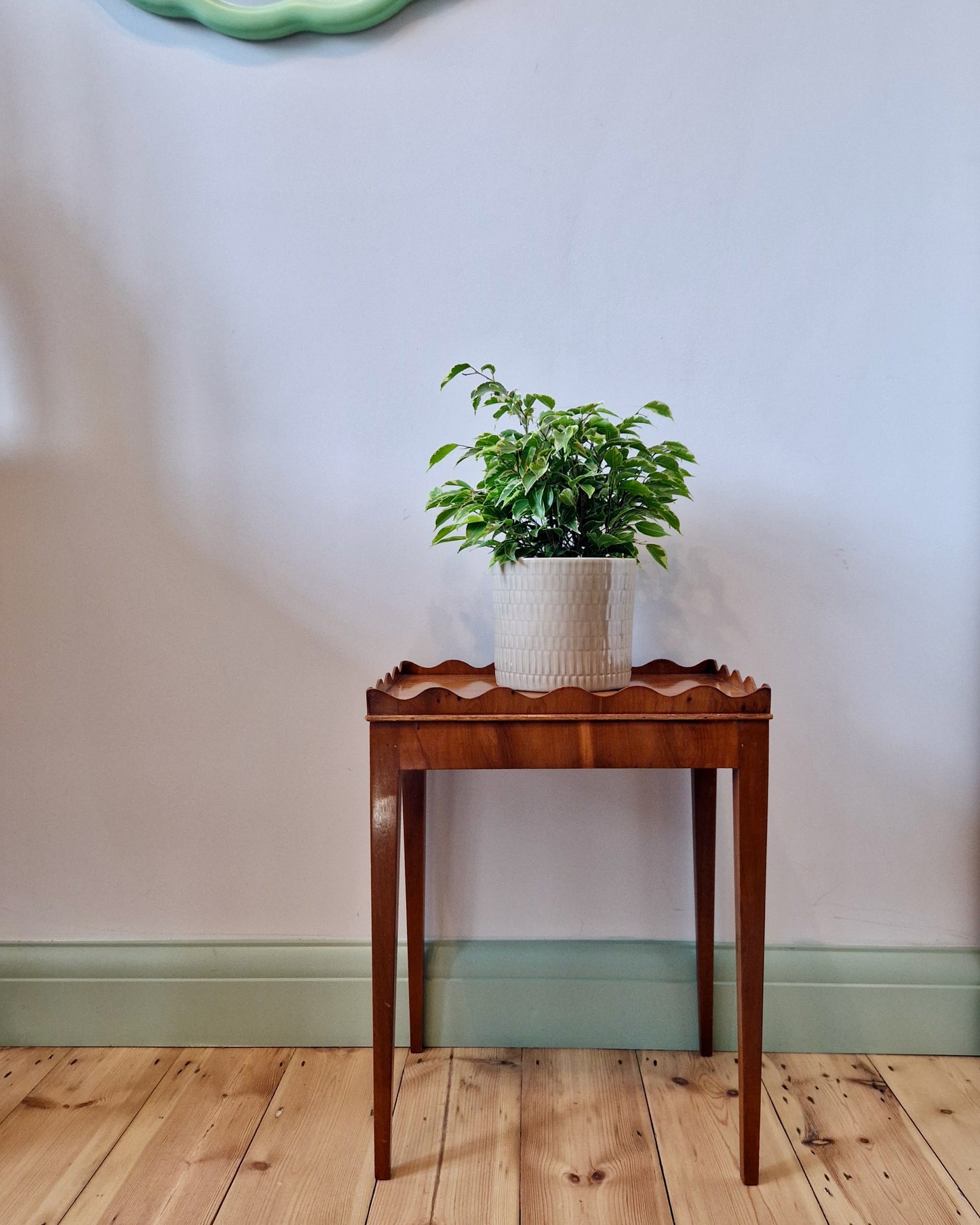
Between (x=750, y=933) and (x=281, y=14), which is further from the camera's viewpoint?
(x=281, y=14)

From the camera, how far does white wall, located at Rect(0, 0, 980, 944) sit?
1240 mm

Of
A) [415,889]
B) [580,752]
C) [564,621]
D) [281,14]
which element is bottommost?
[415,889]

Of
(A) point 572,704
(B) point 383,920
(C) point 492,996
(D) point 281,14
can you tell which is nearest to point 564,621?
(A) point 572,704

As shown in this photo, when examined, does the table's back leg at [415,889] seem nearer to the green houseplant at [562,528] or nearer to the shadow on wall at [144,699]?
the shadow on wall at [144,699]

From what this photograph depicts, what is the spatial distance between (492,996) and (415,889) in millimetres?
215

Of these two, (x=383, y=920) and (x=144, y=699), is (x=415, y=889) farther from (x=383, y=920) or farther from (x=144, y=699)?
(x=144, y=699)

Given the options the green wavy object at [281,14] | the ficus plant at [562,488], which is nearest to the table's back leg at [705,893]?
the ficus plant at [562,488]

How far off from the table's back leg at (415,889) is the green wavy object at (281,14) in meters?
1.10

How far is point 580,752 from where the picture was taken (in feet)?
3.19

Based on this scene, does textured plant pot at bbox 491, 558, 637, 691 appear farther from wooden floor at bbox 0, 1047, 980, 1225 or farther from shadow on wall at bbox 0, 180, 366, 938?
wooden floor at bbox 0, 1047, 980, 1225

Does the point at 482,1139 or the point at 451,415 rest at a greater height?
the point at 451,415

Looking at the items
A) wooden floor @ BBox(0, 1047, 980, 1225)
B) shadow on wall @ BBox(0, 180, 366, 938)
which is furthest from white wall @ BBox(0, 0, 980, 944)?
wooden floor @ BBox(0, 1047, 980, 1225)

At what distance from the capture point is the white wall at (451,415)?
1240mm

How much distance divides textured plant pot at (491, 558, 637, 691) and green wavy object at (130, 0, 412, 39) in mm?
857
